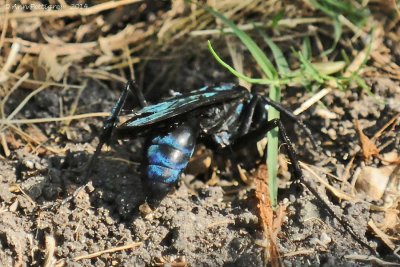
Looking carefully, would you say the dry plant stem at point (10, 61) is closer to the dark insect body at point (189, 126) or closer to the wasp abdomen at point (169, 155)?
the dark insect body at point (189, 126)

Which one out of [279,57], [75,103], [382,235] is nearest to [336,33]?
[279,57]

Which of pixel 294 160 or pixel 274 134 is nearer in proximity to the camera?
pixel 294 160

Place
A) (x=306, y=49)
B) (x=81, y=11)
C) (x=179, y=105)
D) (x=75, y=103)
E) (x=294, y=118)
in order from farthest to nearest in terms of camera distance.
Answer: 1. (x=81, y=11)
2. (x=306, y=49)
3. (x=75, y=103)
4. (x=294, y=118)
5. (x=179, y=105)

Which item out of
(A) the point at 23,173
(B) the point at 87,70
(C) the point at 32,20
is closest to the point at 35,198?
(A) the point at 23,173

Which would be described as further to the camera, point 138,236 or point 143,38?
point 143,38

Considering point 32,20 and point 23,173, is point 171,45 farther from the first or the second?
point 23,173

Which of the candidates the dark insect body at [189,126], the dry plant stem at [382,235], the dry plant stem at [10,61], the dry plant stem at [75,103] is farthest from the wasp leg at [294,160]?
the dry plant stem at [10,61]

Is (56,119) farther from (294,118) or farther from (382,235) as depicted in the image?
(382,235)
